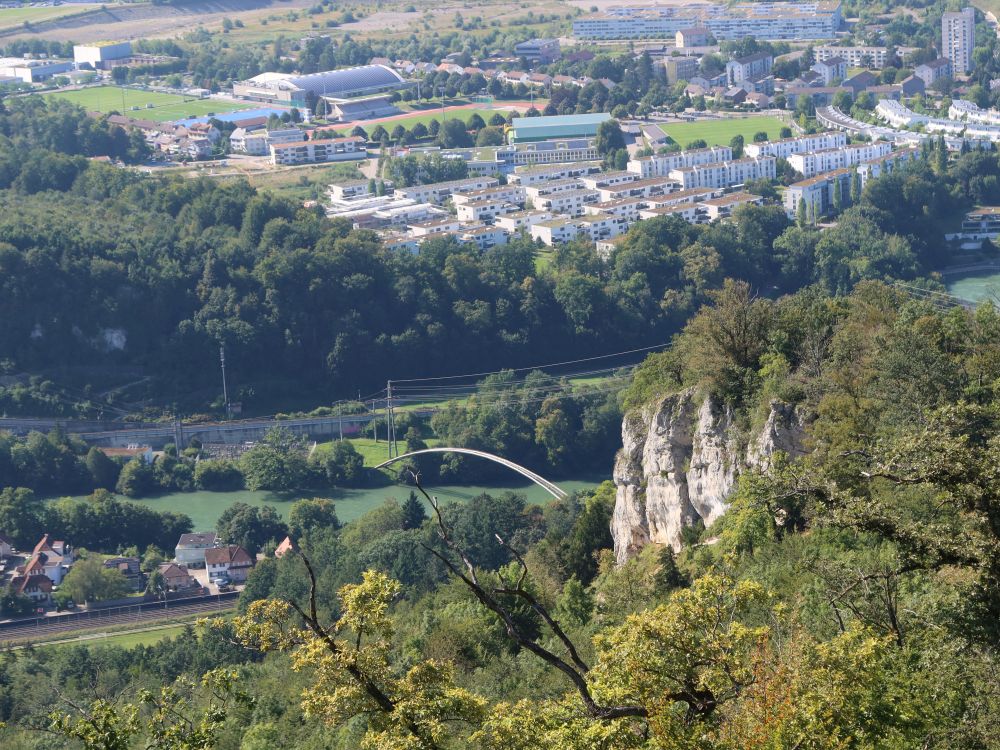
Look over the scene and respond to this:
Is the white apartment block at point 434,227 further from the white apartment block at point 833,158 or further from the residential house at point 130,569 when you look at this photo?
the residential house at point 130,569

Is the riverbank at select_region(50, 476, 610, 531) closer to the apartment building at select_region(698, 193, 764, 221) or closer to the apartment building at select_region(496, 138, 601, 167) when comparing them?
the apartment building at select_region(698, 193, 764, 221)

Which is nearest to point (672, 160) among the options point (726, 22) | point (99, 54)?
point (726, 22)

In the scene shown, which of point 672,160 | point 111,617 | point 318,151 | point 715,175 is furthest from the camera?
point 318,151

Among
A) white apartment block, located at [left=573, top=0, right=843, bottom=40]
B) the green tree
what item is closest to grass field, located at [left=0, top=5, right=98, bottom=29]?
white apartment block, located at [left=573, top=0, right=843, bottom=40]

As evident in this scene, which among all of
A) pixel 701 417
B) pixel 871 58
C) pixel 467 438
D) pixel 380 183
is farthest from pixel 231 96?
pixel 701 417

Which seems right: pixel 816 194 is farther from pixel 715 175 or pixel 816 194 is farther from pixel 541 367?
pixel 541 367

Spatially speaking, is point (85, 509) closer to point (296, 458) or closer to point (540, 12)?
point (296, 458)
